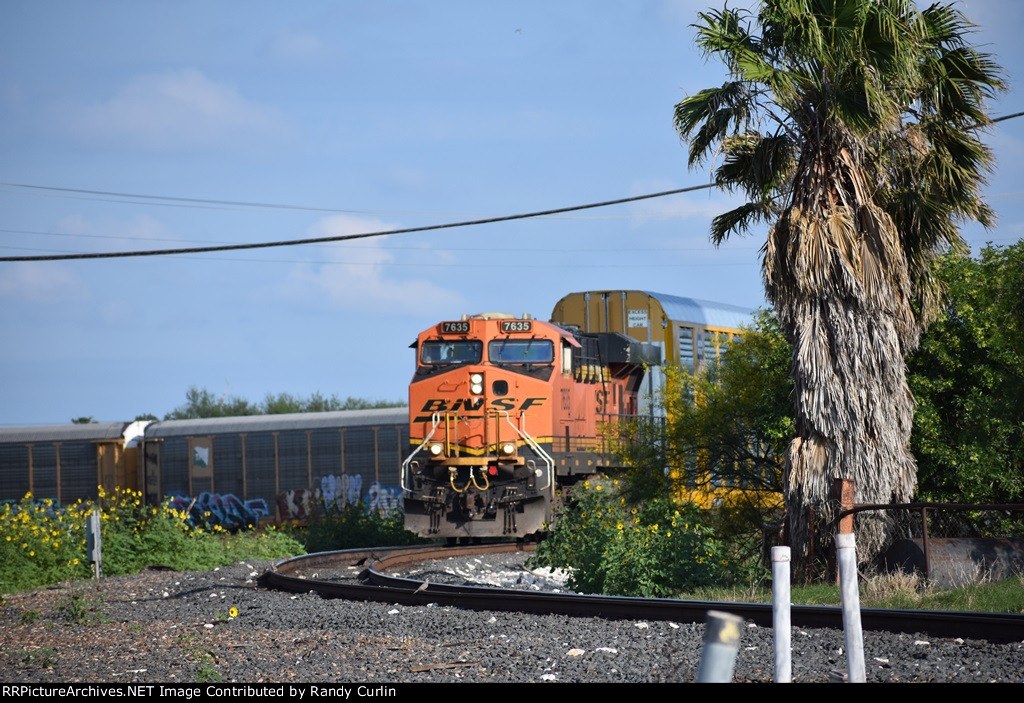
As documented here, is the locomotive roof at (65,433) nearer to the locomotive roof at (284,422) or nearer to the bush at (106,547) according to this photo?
the locomotive roof at (284,422)

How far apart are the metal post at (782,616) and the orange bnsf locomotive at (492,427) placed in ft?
43.4

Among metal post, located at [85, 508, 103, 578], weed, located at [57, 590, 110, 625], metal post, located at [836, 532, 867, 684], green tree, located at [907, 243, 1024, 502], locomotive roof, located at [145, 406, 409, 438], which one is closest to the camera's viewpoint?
metal post, located at [836, 532, 867, 684]

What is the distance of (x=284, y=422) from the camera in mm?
26828

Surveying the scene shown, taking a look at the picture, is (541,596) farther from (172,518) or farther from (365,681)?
(172,518)

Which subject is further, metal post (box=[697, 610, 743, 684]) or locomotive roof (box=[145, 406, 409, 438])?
locomotive roof (box=[145, 406, 409, 438])

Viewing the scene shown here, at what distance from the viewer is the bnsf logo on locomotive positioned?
62.6 ft

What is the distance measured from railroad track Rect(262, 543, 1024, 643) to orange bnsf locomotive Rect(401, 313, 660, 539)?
249cm

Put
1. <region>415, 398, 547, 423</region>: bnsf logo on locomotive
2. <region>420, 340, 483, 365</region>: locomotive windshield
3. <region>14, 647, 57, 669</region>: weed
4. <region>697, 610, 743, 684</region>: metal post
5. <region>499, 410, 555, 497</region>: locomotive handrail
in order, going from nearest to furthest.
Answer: <region>697, 610, 743, 684</region>: metal post → <region>14, 647, 57, 669</region>: weed → <region>499, 410, 555, 497</region>: locomotive handrail → <region>415, 398, 547, 423</region>: bnsf logo on locomotive → <region>420, 340, 483, 365</region>: locomotive windshield

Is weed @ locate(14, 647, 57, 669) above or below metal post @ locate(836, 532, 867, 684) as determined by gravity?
below

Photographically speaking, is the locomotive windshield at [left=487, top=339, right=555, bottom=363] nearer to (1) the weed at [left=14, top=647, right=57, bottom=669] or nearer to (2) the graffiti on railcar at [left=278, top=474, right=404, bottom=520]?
(2) the graffiti on railcar at [left=278, top=474, right=404, bottom=520]

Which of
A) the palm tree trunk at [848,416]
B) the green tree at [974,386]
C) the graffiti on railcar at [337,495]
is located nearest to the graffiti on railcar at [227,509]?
the graffiti on railcar at [337,495]

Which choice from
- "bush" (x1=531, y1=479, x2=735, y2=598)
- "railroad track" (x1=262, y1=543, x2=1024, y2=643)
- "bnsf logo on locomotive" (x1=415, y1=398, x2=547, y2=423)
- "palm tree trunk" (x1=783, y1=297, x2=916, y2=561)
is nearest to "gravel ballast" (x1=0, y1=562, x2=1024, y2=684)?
"railroad track" (x1=262, y1=543, x2=1024, y2=643)

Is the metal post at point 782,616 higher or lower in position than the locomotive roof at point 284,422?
lower

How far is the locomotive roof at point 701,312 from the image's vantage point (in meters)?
23.6
